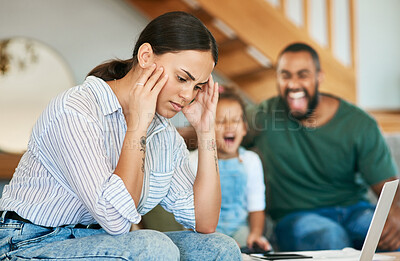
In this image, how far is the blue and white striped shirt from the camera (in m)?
1.06

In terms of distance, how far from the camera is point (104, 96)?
1.23 meters

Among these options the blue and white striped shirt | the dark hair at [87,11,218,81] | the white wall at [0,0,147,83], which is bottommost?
the blue and white striped shirt

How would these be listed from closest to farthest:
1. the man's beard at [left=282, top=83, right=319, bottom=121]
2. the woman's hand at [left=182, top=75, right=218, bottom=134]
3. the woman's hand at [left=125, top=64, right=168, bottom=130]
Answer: the woman's hand at [left=125, top=64, right=168, bottom=130] < the woman's hand at [left=182, top=75, right=218, bottom=134] < the man's beard at [left=282, top=83, right=319, bottom=121]

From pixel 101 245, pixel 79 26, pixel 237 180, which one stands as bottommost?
pixel 237 180

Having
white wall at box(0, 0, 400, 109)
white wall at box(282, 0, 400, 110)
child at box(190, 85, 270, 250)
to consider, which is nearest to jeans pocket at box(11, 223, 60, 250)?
child at box(190, 85, 270, 250)

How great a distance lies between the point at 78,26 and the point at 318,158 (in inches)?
63.2

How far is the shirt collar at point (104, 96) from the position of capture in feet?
4.00

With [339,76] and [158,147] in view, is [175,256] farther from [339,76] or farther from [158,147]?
[339,76]

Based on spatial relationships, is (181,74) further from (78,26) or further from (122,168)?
(78,26)

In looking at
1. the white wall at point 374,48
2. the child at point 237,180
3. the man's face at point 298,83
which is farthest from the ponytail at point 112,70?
the white wall at point 374,48

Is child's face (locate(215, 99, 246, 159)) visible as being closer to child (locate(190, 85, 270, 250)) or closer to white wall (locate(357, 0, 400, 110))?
child (locate(190, 85, 270, 250))

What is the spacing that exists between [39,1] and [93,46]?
40 centimetres

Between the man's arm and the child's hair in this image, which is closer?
the man's arm

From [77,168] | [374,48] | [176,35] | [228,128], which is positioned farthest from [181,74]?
[374,48]
